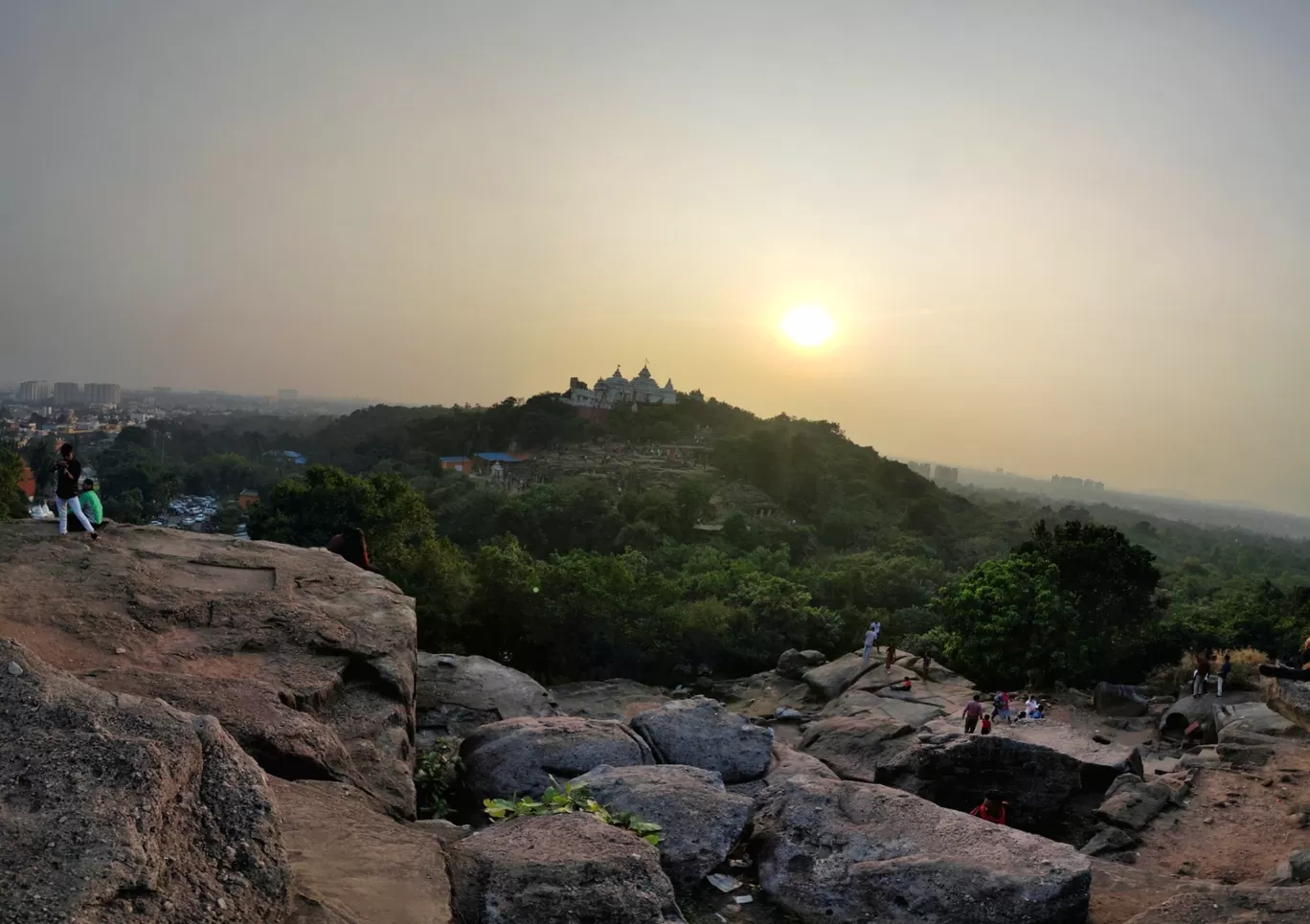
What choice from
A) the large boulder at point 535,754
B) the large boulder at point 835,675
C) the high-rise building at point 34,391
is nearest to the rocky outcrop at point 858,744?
the large boulder at point 535,754

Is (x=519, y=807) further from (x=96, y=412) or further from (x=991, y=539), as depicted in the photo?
(x=96, y=412)

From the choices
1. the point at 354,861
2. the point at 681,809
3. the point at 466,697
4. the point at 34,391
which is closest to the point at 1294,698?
the point at 681,809

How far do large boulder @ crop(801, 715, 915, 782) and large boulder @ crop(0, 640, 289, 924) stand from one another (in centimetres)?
1130

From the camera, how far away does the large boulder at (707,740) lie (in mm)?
11805

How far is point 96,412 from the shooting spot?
102m

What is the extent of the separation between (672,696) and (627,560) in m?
11.8

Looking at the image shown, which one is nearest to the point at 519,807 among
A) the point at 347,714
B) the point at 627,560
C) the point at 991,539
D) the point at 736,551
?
the point at 347,714

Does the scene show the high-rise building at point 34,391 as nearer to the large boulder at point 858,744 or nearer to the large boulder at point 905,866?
the large boulder at point 858,744

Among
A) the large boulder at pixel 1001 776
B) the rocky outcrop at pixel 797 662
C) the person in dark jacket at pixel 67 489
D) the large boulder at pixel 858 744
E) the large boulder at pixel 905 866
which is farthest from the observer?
the rocky outcrop at pixel 797 662

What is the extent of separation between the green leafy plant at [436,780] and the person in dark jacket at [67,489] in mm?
5992

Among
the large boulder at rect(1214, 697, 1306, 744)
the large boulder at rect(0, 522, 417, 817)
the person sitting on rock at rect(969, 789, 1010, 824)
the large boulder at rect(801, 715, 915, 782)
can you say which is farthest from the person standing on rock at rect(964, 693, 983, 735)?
the large boulder at rect(0, 522, 417, 817)

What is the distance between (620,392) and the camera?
97625 mm

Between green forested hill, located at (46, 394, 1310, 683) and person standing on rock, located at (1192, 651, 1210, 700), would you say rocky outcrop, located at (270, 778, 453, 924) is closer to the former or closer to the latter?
green forested hill, located at (46, 394, 1310, 683)

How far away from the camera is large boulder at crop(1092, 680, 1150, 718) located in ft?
64.5
